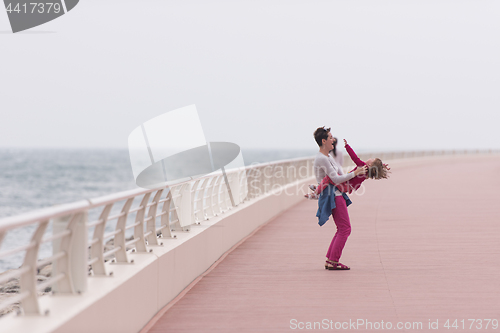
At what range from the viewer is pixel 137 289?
612 centimetres

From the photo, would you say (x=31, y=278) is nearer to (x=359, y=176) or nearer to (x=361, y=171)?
(x=361, y=171)

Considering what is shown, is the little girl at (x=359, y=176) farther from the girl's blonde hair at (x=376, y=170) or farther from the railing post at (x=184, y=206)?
the railing post at (x=184, y=206)

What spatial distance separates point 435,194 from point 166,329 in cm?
2051

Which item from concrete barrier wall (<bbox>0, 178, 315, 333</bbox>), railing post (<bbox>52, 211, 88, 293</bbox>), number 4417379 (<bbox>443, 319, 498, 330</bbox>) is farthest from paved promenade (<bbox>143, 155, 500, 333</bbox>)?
railing post (<bbox>52, 211, 88, 293</bbox>)

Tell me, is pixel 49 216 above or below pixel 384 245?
above

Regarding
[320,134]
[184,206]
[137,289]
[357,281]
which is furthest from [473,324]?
[184,206]

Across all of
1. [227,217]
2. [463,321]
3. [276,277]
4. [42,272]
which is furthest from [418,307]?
[42,272]

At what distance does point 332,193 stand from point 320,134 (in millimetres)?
815

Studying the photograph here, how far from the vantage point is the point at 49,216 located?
14.7 ft

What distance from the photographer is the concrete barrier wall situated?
14.8 feet

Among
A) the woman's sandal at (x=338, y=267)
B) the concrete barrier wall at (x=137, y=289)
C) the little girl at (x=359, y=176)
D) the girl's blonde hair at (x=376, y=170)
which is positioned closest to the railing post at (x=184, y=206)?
the concrete barrier wall at (x=137, y=289)

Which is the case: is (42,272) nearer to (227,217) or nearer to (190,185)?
(227,217)

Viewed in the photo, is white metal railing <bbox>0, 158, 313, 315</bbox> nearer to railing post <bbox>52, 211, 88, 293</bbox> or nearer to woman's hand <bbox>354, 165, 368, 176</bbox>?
railing post <bbox>52, 211, 88, 293</bbox>

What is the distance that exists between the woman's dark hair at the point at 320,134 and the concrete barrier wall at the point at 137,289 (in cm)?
203
